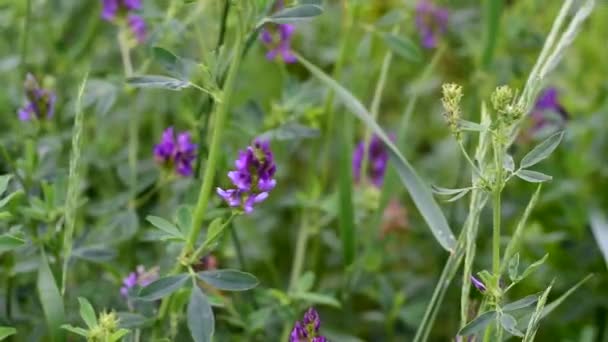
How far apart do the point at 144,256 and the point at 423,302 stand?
53 centimetres

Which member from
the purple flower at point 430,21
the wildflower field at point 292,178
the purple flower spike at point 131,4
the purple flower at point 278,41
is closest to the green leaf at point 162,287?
the wildflower field at point 292,178

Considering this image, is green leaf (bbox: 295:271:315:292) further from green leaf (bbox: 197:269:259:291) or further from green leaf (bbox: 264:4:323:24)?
green leaf (bbox: 264:4:323:24)

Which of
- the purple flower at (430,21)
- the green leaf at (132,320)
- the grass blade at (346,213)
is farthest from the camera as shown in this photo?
the purple flower at (430,21)

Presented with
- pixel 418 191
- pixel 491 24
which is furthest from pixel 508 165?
pixel 491 24

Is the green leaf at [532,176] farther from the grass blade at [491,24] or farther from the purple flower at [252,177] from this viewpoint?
the grass blade at [491,24]

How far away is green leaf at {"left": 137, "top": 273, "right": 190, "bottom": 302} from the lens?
120 centimetres

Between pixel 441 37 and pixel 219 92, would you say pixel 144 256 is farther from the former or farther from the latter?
pixel 441 37

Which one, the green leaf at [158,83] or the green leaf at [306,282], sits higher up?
the green leaf at [158,83]

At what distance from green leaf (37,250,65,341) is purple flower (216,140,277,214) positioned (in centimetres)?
27

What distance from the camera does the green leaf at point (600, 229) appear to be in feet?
5.54

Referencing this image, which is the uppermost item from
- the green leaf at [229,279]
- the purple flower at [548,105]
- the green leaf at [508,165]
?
the green leaf at [508,165]

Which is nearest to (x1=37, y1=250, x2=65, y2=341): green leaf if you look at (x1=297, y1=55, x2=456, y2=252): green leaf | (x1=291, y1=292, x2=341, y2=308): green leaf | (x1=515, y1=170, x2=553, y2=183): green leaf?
(x1=291, y1=292, x2=341, y2=308): green leaf

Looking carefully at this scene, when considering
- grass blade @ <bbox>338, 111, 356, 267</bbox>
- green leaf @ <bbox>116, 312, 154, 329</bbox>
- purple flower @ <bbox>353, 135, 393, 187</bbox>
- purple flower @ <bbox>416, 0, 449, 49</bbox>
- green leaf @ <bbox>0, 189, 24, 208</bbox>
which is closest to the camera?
green leaf @ <bbox>0, 189, 24, 208</bbox>

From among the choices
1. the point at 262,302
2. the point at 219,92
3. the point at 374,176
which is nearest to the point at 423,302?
the point at 374,176
